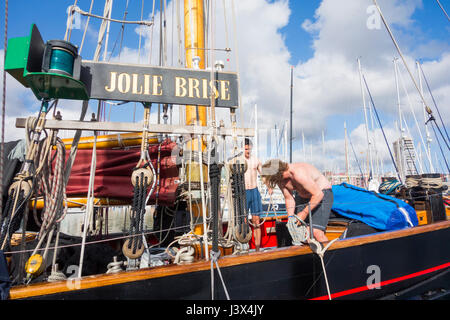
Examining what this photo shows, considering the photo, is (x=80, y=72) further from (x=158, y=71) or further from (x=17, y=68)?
(x=158, y=71)

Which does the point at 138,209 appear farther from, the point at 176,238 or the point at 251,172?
the point at 251,172

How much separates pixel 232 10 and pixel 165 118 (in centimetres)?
197

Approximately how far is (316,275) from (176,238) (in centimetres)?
149

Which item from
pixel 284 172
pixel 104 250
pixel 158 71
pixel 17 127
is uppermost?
pixel 158 71

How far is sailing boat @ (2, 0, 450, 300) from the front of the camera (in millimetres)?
2061

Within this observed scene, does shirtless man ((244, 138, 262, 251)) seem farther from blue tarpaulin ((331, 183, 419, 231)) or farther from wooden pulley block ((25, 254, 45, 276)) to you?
wooden pulley block ((25, 254, 45, 276))

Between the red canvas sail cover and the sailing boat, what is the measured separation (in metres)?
0.01

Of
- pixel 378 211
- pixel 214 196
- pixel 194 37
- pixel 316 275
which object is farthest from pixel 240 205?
pixel 194 37

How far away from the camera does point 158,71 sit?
2.62m

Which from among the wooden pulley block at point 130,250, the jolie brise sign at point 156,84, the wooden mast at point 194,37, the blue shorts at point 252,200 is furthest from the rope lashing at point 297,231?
the wooden mast at point 194,37

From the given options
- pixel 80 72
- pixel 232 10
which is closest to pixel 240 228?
pixel 80 72

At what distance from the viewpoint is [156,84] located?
2.59m
